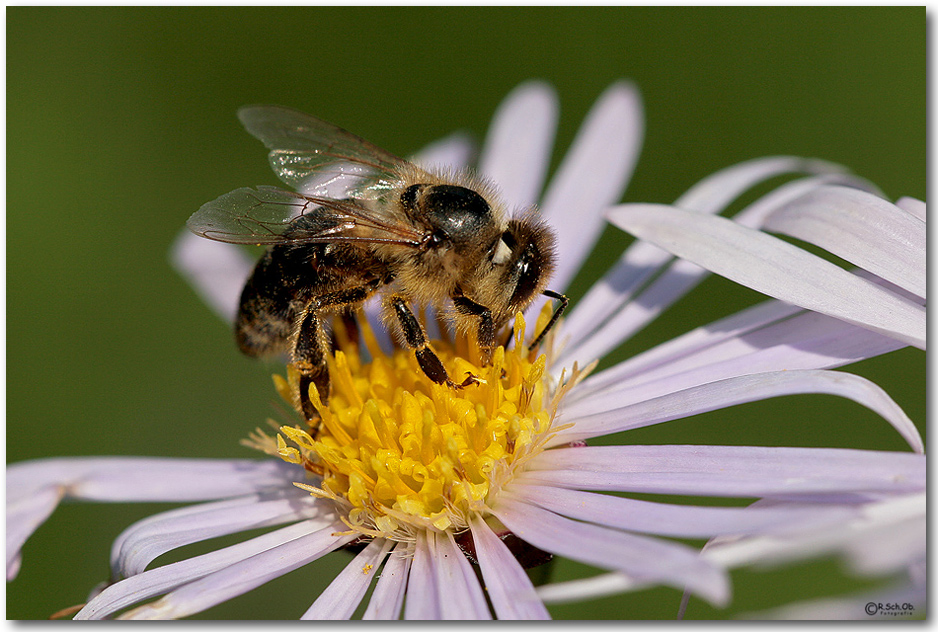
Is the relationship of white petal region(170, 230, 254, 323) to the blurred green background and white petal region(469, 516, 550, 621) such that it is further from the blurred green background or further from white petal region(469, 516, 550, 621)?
white petal region(469, 516, 550, 621)

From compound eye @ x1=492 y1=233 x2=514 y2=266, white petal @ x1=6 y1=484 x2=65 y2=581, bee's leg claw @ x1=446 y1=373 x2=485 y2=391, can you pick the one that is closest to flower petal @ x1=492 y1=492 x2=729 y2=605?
bee's leg claw @ x1=446 y1=373 x2=485 y2=391

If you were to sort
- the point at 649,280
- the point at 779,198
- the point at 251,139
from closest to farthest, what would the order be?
the point at 779,198 → the point at 649,280 → the point at 251,139

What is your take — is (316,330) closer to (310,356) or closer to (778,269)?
(310,356)

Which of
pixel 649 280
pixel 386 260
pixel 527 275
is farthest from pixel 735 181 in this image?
pixel 386 260

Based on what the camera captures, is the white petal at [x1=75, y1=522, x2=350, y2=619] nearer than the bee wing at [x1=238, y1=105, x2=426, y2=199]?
Yes

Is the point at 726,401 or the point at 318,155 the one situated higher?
the point at 318,155

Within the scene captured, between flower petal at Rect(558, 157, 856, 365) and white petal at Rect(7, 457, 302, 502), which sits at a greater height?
flower petal at Rect(558, 157, 856, 365)
